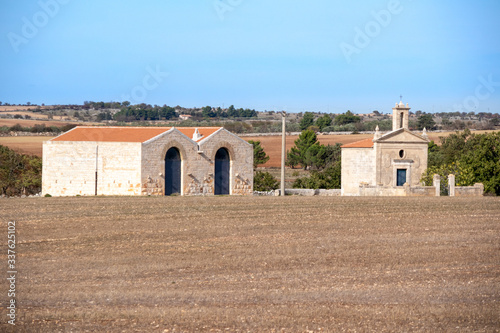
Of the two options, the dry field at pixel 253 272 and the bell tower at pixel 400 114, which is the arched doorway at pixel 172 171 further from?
the bell tower at pixel 400 114

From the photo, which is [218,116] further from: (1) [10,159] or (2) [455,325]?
(2) [455,325]

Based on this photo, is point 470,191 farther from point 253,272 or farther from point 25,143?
point 25,143

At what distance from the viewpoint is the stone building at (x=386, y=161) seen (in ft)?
130

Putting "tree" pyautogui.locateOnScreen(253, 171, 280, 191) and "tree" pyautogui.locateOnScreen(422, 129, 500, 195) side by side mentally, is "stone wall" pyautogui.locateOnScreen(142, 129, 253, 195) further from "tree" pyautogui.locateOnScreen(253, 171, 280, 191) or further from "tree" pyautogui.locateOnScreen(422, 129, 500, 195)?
"tree" pyautogui.locateOnScreen(422, 129, 500, 195)

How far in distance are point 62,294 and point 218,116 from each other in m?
146

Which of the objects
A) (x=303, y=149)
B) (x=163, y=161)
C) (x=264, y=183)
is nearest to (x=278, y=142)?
(x=303, y=149)

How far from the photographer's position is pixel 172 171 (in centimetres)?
3416

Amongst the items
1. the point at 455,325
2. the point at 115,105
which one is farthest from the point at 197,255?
the point at 115,105

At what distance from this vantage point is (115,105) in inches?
6496

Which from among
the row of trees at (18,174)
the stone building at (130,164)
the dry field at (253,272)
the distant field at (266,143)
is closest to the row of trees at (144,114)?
the distant field at (266,143)

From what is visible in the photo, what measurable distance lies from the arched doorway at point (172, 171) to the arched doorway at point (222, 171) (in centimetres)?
257

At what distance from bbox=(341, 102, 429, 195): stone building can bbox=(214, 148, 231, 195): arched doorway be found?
7.26m

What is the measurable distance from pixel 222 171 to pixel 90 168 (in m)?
7.09

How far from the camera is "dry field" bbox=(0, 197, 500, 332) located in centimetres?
952
